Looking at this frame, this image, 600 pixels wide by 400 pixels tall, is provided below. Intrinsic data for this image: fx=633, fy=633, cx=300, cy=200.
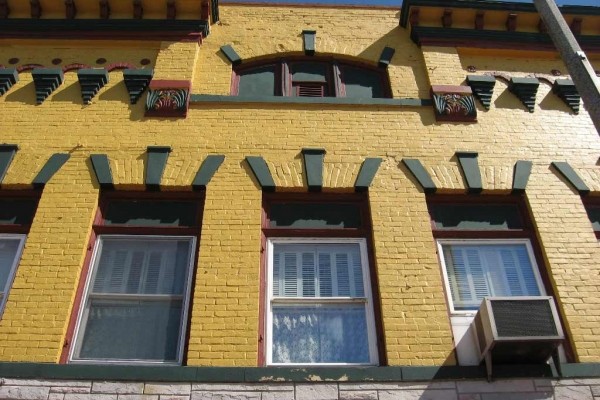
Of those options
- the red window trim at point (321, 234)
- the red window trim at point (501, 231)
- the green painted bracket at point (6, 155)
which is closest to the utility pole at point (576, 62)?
the red window trim at point (501, 231)

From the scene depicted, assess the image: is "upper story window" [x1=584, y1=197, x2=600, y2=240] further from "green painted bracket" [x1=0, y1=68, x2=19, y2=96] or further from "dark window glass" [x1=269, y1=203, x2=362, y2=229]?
"green painted bracket" [x1=0, y1=68, x2=19, y2=96]

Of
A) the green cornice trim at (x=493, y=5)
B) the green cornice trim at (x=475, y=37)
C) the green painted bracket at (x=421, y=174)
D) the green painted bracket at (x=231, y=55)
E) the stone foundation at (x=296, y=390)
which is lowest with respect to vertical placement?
the stone foundation at (x=296, y=390)

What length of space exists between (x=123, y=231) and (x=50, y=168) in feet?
4.60

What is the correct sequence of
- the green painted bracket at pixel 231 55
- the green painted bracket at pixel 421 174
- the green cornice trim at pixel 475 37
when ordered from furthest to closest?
the green cornice trim at pixel 475 37 → the green painted bracket at pixel 231 55 → the green painted bracket at pixel 421 174

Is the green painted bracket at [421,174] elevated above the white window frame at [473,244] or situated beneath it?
elevated above

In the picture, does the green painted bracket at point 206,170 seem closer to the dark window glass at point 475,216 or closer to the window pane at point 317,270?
the window pane at point 317,270

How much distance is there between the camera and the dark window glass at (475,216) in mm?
8125

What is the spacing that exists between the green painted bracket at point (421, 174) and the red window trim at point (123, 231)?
2766 millimetres

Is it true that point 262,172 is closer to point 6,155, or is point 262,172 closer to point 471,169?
point 471,169

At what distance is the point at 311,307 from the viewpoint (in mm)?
7227

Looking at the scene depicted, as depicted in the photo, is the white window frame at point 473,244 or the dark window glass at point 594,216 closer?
the white window frame at point 473,244

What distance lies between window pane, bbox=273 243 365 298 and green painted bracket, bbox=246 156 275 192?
0.82m

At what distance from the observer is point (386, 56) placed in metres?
10.6

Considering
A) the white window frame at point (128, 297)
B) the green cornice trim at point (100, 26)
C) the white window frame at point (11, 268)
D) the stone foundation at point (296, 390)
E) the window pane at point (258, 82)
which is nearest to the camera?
the stone foundation at point (296, 390)
